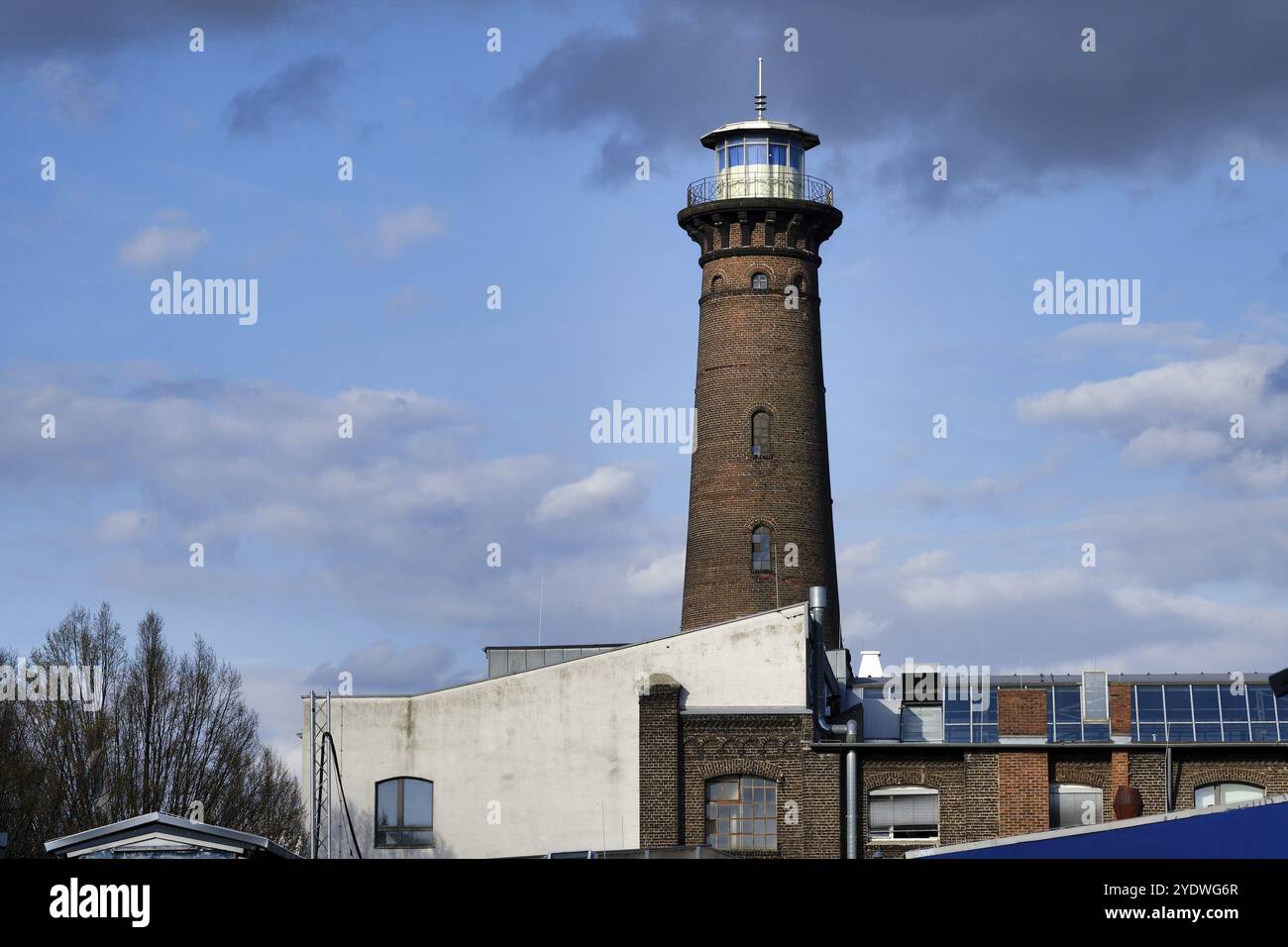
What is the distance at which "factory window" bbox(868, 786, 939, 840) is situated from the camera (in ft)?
134

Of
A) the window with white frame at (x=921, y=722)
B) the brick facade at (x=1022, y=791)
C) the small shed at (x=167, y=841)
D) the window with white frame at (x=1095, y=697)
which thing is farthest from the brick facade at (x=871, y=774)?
the small shed at (x=167, y=841)

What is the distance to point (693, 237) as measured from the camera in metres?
55.7

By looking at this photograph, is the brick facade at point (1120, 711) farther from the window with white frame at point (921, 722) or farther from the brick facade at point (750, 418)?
the brick facade at point (750, 418)

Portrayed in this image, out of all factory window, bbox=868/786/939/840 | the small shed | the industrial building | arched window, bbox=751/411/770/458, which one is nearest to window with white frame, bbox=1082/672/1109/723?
the industrial building

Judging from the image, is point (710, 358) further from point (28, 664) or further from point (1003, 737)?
point (28, 664)

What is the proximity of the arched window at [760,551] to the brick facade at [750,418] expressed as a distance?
0.12 meters

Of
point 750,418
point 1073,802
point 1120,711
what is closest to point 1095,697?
point 1120,711

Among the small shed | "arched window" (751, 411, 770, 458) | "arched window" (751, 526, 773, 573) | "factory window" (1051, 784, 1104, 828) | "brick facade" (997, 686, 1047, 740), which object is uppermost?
"arched window" (751, 411, 770, 458)

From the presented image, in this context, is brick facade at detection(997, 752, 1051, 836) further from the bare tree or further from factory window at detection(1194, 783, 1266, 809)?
the bare tree

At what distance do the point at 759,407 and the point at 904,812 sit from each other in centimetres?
1506

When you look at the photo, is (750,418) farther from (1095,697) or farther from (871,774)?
(871,774)

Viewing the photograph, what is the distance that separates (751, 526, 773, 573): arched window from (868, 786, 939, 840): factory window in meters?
11.7
